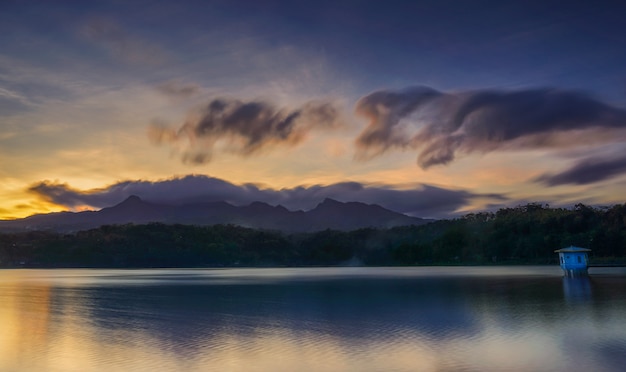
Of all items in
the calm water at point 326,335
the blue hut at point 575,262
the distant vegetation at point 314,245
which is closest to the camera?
the calm water at point 326,335

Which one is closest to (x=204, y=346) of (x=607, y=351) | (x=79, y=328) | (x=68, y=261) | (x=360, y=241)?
(x=79, y=328)

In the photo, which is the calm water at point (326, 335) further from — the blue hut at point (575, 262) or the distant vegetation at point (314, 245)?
the distant vegetation at point (314, 245)

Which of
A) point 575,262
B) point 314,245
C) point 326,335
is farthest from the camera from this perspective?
point 314,245

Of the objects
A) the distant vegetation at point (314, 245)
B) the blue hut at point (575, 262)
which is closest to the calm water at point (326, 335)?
the blue hut at point (575, 262)

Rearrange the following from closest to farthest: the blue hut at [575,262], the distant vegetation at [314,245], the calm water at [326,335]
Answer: the calm water at [326,335]
the blue hut at [575,262]
the distant vegetation at [314,245]

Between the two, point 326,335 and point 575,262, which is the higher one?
point 575,262

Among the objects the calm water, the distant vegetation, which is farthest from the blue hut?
the distant vegetation

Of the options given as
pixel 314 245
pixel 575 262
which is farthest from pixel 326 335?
pixel 314 245

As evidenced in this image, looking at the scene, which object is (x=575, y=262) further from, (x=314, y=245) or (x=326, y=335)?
(x=314, y=245)

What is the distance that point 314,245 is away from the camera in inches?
6914

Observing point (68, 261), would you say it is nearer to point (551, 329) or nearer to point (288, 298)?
point (288, 298)

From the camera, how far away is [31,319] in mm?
31344

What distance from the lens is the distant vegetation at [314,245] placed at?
11634 centimetres

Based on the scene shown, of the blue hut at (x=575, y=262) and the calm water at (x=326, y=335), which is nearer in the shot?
the calm water at (x=326, y=335)
